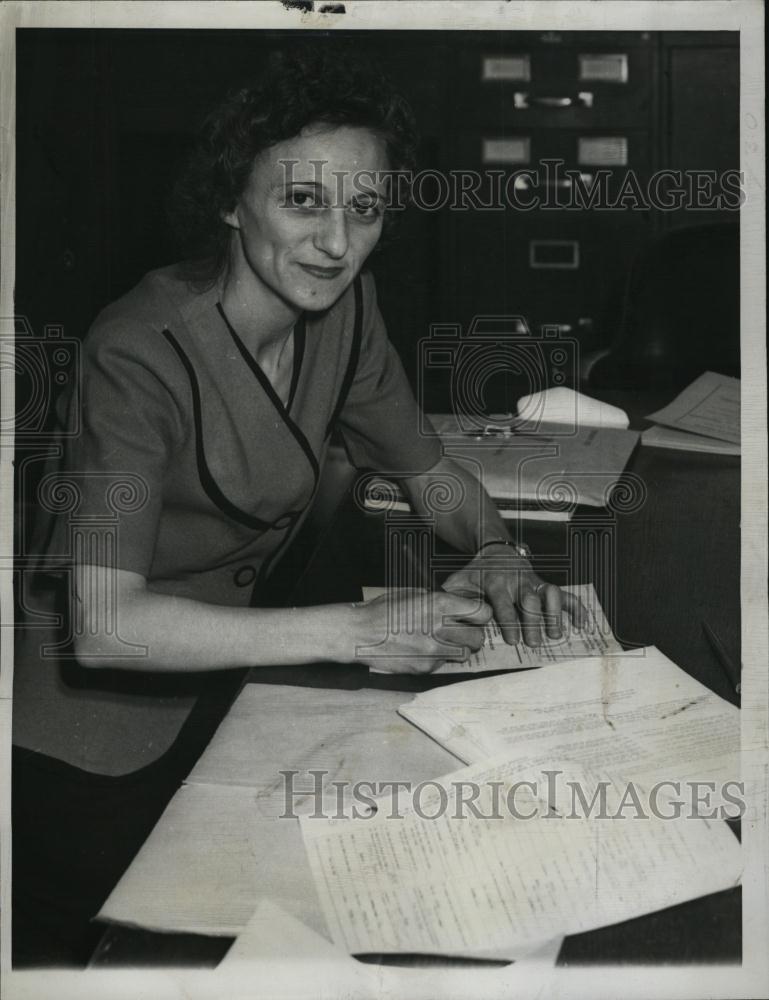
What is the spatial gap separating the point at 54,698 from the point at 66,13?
708mm

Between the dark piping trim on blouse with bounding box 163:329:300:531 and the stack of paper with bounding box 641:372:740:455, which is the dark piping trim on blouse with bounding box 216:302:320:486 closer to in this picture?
the dark piping trim on blouse with bounding box 163:329:300:531

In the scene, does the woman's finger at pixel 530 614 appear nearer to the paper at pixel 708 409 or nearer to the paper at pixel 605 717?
the paper at pixel 605 717

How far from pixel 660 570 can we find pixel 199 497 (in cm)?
50

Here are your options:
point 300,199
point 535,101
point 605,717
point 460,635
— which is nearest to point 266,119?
point 300,199

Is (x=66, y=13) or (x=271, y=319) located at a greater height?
(x=66, y=13)

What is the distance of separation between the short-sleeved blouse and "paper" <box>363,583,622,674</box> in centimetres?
16

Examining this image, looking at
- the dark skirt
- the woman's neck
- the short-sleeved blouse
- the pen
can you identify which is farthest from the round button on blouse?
the pen

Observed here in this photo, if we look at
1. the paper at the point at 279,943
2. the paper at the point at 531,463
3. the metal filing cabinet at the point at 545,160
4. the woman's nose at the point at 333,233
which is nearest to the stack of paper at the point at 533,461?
the paper at the point at 531,463

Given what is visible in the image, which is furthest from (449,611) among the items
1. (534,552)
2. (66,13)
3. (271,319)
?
(66,13)

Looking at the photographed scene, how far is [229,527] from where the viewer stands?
107 cm

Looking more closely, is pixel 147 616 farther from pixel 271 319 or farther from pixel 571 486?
pixel 571 486

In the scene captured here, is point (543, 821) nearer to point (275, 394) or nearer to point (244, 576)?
point (244, 576)

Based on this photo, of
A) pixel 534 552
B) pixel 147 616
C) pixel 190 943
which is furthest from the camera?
pixel 534 552

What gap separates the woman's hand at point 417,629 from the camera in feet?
3.22
